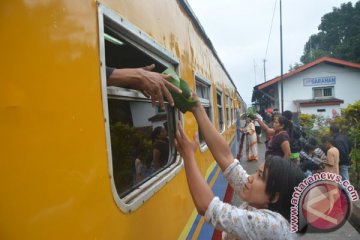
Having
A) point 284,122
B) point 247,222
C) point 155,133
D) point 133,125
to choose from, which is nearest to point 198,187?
point 247,222

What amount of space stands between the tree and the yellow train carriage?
38.9m

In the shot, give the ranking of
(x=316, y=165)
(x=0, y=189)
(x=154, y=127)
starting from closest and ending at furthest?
(x=0, y=189), (x=154, y=127), (x=316, y=165)

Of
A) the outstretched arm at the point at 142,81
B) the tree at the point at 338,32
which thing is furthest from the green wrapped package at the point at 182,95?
the tree at the point at 338,32

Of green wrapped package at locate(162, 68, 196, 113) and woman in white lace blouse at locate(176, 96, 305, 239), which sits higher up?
green wrapped package at locate(162, 68, 196, 113)

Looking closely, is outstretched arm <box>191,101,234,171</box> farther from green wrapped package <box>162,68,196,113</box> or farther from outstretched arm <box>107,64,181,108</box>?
outstretched arm <box>107,64,181,108</box>

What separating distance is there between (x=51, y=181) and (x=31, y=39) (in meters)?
0.36

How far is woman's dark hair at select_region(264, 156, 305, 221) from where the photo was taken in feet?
5.08

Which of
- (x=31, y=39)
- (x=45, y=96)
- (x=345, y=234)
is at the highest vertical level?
(x=31, y=39)

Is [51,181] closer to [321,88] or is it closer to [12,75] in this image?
[12,75]

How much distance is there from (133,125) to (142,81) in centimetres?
35

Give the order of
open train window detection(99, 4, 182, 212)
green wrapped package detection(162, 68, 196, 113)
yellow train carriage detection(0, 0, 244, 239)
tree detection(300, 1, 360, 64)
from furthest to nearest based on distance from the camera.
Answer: tree detection(300, 1, 360, 64)
green wrapped package detection(162, 68, 196, 113)
open train window detection(99, 4, 182, 212)
yellow train carriage detection(0, 0, 244, 239)

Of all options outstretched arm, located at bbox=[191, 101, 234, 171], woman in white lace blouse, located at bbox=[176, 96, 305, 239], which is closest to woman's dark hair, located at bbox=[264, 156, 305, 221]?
woman in white lace blouse, located at bbox=[176, 96, 305, 239]

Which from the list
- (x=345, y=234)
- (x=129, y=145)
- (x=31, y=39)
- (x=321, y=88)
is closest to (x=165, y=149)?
(x=129, y=145)

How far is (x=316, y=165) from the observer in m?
5.65
